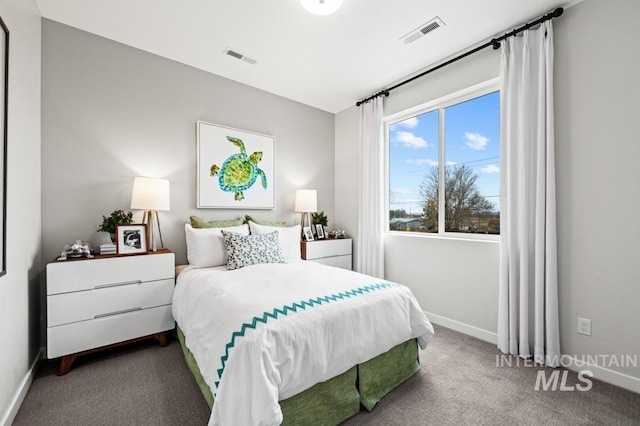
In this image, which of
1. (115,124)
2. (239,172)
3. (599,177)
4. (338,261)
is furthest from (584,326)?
(115,124)

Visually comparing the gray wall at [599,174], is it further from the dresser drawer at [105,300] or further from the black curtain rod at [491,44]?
the dresser drawer at [105,300]

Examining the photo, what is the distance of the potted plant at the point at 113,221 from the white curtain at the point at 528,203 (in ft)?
10.6

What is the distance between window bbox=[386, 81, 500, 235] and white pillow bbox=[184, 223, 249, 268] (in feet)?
6.91

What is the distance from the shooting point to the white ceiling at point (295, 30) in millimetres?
2129

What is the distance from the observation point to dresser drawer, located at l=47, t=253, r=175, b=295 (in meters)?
2.01

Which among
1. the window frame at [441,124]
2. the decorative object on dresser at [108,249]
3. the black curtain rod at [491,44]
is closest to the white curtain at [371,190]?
the window frame at [441,124]

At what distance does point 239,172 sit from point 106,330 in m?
1.93

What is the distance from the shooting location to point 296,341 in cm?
138

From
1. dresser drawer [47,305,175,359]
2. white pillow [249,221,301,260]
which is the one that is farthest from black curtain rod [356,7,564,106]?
dresser drawer [47,305,175,359]

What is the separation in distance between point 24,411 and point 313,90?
3689 millimetres

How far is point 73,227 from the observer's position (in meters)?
2.40

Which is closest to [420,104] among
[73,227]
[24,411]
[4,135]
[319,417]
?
[319,417]

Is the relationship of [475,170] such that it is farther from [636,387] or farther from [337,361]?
[337,361]

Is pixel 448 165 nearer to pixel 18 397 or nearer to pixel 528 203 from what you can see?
pixel 528 203
